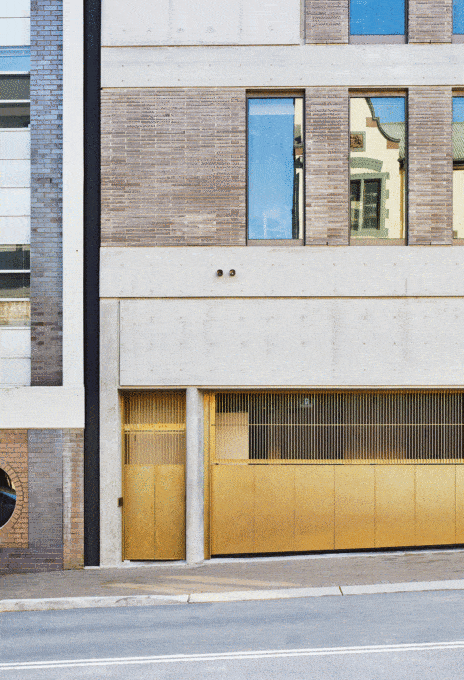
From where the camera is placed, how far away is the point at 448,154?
10773 millimetres

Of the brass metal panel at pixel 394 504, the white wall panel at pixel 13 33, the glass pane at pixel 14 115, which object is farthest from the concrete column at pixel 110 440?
the white wall panel at pixel 13 33

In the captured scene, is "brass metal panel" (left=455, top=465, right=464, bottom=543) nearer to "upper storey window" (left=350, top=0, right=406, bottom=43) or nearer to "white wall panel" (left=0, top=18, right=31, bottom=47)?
"upper storey window" (left=350, top=0, right=406, bottom=43)

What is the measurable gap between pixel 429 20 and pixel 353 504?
8636 mm

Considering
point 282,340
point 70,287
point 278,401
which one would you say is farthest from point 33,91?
point 278,401

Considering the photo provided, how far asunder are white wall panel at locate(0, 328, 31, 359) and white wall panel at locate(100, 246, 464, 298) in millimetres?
1582

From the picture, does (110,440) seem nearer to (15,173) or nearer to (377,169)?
(15,173)

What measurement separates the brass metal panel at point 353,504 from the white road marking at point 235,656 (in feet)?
13.4

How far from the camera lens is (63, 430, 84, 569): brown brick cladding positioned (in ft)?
34.6

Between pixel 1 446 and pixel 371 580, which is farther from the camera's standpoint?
pixel 1 446

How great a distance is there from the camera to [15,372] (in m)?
10.8

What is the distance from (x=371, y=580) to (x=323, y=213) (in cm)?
609

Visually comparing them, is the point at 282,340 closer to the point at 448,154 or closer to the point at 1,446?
the point at 448,154

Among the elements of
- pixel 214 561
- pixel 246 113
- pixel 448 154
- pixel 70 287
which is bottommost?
pixel 214 561

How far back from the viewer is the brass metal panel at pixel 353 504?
36.3ft
